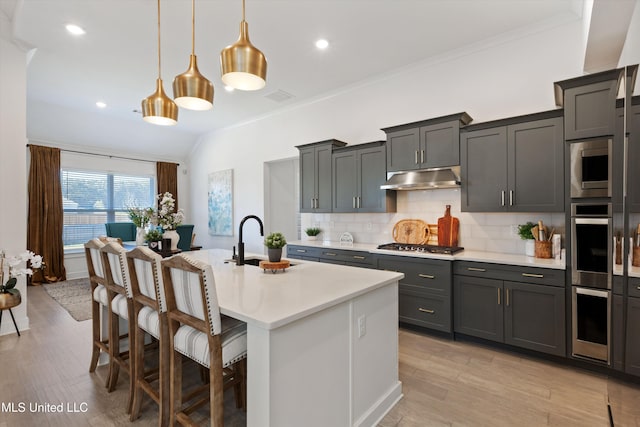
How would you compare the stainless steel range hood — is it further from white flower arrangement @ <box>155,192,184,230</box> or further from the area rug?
the area rug

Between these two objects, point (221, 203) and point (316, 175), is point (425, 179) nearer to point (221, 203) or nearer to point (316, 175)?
point (316, 175)

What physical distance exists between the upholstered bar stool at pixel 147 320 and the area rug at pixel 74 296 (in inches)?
104

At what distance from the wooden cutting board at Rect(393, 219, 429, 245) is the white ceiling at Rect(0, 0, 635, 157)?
6.74ft

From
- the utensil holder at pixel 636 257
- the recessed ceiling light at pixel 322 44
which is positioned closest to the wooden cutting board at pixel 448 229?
the recessed ceiling light at pixel 322 44

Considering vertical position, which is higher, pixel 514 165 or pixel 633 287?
pixel 514 165

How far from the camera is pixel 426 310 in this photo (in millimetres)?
3373

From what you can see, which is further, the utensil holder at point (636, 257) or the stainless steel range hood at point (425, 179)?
the stainless steel range hood at point (425, 179)

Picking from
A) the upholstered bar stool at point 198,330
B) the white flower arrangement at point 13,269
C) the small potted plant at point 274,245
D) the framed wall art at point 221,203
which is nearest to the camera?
the upholstered bar stool at point 198,330

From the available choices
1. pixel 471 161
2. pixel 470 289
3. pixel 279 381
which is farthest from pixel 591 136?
pixel 279 381

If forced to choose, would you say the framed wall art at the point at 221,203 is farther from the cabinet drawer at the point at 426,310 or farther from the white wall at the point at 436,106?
the cabinet drawer at the point at 426,310

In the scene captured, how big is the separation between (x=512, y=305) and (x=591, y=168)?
1.34m

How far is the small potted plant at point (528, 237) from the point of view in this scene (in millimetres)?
3096

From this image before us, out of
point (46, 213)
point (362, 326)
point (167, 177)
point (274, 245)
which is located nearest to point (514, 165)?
point (362, 326)

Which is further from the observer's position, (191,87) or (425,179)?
(425,179)
